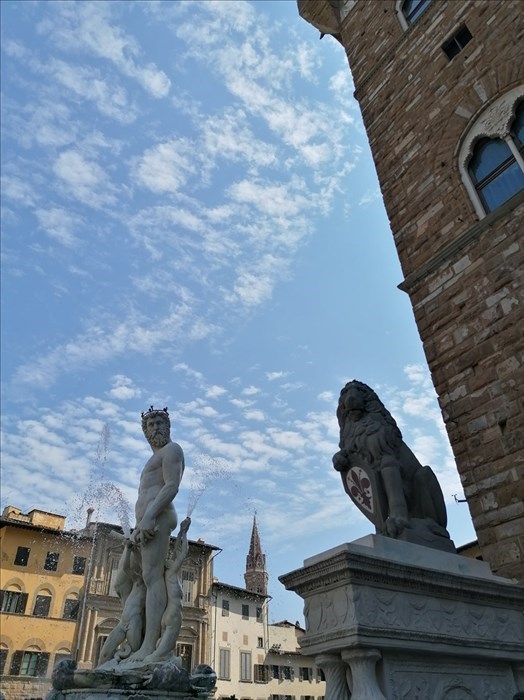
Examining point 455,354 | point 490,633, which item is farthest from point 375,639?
point 455,354

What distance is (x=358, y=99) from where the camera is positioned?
31.8 feet

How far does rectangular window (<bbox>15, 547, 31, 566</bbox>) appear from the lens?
77.8ft

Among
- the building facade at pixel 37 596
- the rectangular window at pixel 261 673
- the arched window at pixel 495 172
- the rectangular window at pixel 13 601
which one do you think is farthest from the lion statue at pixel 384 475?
the rectangular window at pixel 261 673

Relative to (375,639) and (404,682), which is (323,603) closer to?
(375,639)

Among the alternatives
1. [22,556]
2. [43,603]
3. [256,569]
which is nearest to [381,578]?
[22,556]

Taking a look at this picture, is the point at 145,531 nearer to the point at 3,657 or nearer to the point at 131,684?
the point at 131,684

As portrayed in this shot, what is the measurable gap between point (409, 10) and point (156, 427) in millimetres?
8371

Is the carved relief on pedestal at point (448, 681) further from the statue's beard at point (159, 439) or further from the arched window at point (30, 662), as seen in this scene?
the arched window at point (30, 662)

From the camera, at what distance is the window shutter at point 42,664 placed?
22.2m

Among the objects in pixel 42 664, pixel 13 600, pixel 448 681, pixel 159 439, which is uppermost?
pixel 13 600

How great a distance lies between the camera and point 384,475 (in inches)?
174

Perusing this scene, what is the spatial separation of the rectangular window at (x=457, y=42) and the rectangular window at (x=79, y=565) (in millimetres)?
25082

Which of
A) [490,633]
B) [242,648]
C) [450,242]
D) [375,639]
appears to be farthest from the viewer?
[242,648]

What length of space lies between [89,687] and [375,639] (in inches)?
90.3
